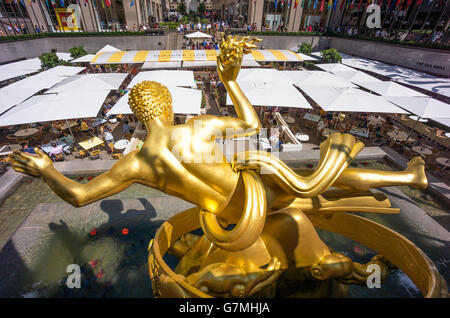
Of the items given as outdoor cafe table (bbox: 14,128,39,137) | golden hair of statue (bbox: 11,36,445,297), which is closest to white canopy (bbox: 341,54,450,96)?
golden hair of statue (bbox: 11,36,445,297)

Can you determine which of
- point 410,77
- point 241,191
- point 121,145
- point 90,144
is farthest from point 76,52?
point 410,77

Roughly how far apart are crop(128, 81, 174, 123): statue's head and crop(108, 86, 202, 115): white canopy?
270 inches

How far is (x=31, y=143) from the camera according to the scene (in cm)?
1158

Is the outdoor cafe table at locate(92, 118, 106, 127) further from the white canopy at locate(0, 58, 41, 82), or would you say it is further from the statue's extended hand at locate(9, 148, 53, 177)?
the statue's extended hand at locate(9, 148, 53, 177)

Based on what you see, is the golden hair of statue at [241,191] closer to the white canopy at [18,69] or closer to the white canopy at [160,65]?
the white canopy at [160,65]

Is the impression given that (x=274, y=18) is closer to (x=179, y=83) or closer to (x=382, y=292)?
(x=179, y=83)

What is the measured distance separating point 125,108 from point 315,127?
32.9 feet

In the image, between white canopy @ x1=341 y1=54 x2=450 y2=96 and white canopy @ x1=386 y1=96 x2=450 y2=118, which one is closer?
white canopy @ x1=386 y1=96 x2=450 y2=118

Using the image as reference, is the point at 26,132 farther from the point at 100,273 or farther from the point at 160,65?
the point at 160,65

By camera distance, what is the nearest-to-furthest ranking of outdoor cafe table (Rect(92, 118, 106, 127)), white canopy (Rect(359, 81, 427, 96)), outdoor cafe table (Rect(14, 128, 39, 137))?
outdoor cafe table (Rect(14, 128, 39, 137))
outdoor cafe table (Rect(92, 118, 106, 127))
white canopy (Rect(359, 81, 427, 96))

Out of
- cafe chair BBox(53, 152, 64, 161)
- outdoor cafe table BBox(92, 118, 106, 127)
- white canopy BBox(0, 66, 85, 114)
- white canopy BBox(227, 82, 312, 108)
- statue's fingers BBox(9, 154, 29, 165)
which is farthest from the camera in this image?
outdoor cafe table BBox(92, 118, 106, 127)

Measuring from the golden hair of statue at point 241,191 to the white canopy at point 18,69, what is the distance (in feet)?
59.1

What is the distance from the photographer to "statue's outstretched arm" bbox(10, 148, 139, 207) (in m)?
2.72

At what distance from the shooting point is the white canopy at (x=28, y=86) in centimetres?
1073
